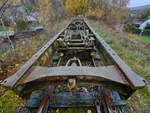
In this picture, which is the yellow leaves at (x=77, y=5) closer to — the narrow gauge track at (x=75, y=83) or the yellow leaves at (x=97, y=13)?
the yellow leaves at (x=97, y=13)

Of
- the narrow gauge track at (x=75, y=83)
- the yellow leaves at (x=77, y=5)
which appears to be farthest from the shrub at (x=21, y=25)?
the narrow gauge track at (x=75, y=83)

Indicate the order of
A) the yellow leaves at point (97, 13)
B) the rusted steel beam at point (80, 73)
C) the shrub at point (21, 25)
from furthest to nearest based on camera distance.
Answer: the yellow leaves at point (97, 13) < the shrub at point (21, 25) < the rusted steel beam at point (80, 73)

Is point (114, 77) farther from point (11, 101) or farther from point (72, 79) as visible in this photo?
point (11, 101)

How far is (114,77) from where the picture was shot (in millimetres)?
1076

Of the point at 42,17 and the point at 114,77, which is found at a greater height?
the point at 42,17

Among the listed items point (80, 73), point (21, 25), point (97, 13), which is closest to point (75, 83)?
point (80, 73)

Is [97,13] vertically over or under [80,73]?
over

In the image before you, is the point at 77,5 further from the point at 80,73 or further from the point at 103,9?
the point at 80,73

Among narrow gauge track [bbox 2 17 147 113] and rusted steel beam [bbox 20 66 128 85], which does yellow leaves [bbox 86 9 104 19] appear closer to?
narrow gauge track [bbox 2 17 147 113]

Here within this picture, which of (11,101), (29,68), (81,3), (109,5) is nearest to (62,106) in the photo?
(29,68)

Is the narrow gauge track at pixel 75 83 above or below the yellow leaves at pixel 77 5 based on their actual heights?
below

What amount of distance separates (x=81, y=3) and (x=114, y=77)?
15757 millimetres

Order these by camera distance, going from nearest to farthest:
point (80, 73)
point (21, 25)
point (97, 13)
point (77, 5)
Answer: point (80, 73) → point (21, 25) → point (77, 5) → point (97, 13)

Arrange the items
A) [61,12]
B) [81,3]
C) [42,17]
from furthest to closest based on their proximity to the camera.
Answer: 1. [61,12]
2. [81,3]
3. [42,17]
